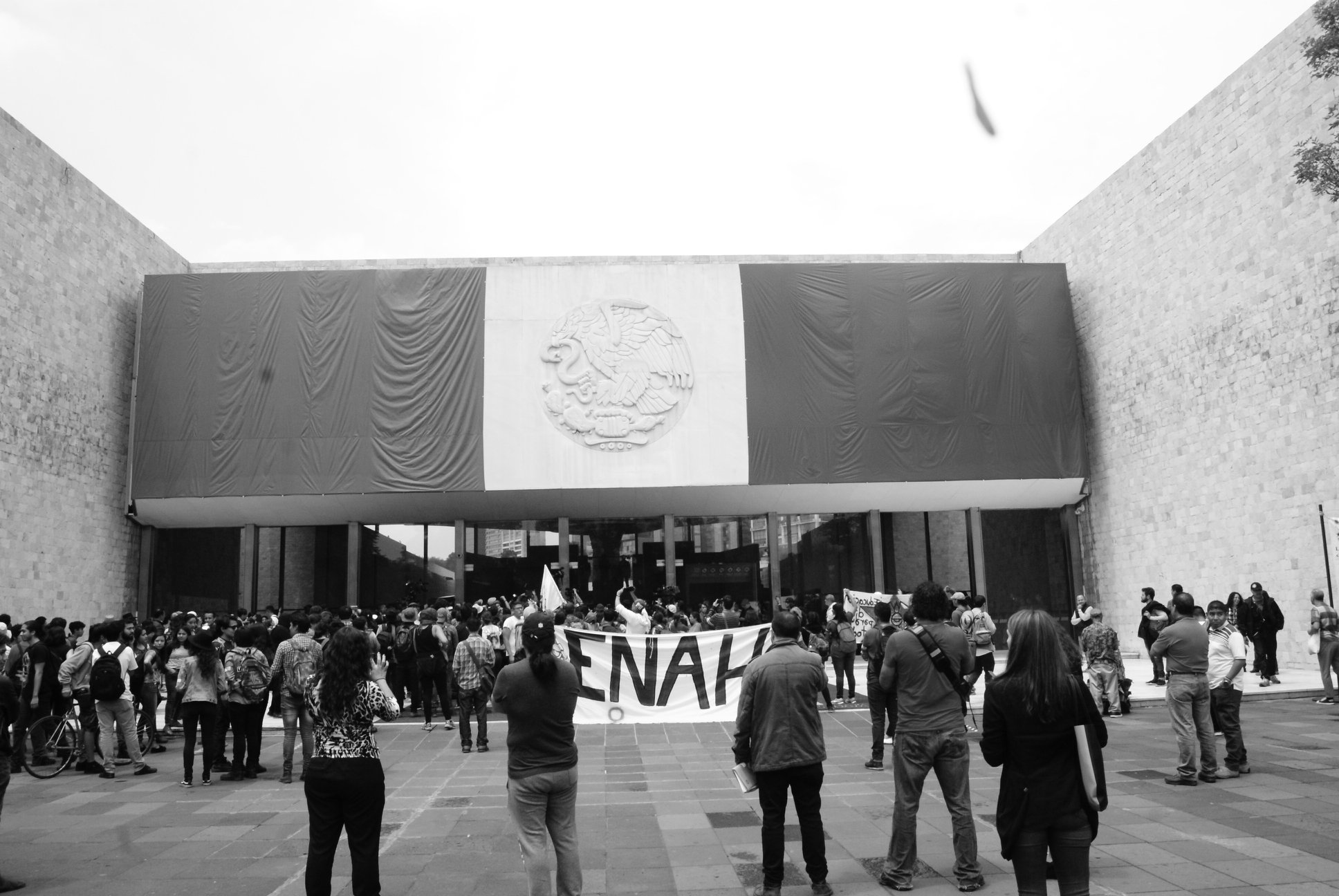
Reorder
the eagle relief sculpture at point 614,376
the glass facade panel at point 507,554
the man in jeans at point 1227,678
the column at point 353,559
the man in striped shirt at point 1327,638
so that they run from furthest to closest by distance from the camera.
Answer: the glass facade panel at point 507,554 → the column at point 353,559 → the eagle relief sculpture at point 614,376 → the man in striped shirt at point 1327,638 → the man in jeans at point 1227,678

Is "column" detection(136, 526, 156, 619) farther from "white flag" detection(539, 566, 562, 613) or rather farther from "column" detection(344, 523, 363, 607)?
"white flag" detection(539, 566, 562, 613)

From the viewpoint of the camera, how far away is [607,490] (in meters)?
25.5

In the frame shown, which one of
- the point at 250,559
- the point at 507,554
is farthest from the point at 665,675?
the point at 250,559

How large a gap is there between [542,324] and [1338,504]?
58.5ft

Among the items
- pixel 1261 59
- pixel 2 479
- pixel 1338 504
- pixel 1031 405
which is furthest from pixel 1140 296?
pixel 2 479

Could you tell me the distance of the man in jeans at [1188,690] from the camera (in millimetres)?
8000

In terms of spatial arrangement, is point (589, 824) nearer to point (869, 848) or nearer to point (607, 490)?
point (869, 848)

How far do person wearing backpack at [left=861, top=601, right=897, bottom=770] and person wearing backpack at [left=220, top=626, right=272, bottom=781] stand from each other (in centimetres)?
600

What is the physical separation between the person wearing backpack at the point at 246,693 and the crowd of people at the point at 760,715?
2 centimetres

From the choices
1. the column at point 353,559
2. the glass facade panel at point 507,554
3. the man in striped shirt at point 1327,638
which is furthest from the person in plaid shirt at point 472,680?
the glass facade panel at point 507,554

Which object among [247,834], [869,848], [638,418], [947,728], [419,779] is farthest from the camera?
[638,418]

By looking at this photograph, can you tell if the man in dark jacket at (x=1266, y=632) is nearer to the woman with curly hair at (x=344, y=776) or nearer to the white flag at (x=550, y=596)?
the white flag at (x=550, y=596)

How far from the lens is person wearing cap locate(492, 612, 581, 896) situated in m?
4.90

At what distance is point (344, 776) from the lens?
4871mm
